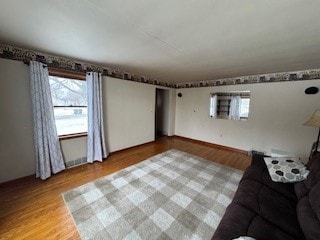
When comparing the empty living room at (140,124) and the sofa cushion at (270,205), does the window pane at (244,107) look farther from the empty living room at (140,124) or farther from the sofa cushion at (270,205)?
the sofa cushion at (270,205)

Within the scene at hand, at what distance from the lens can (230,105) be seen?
4.31 m

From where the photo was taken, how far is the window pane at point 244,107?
389 cm

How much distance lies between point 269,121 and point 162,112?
12.0 feet

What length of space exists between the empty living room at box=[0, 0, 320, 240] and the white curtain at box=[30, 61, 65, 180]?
0.02 meters

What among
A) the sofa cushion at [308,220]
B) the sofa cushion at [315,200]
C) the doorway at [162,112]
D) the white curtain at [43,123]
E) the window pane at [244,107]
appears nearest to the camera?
the sofa cushion at [308,220]

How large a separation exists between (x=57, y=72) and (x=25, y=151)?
4.97 feet

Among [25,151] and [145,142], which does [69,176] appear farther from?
[145,142]

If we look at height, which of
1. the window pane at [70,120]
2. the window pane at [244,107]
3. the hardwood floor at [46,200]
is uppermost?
the window pane at [244,107]

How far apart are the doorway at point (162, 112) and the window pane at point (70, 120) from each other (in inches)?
119

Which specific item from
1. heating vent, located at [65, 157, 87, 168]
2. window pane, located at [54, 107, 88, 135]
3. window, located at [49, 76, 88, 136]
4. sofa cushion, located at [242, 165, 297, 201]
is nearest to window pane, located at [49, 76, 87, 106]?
window, located at [49, 76, 88, 136]

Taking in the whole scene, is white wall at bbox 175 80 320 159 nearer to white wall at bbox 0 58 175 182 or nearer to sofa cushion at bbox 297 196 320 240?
white wall at bbox 0 58 175 182

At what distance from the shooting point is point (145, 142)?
462 centimetres

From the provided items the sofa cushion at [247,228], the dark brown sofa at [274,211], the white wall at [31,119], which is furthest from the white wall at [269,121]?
the sofa cushion at [247,228]

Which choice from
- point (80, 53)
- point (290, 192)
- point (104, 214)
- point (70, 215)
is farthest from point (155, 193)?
point (80, 53)
